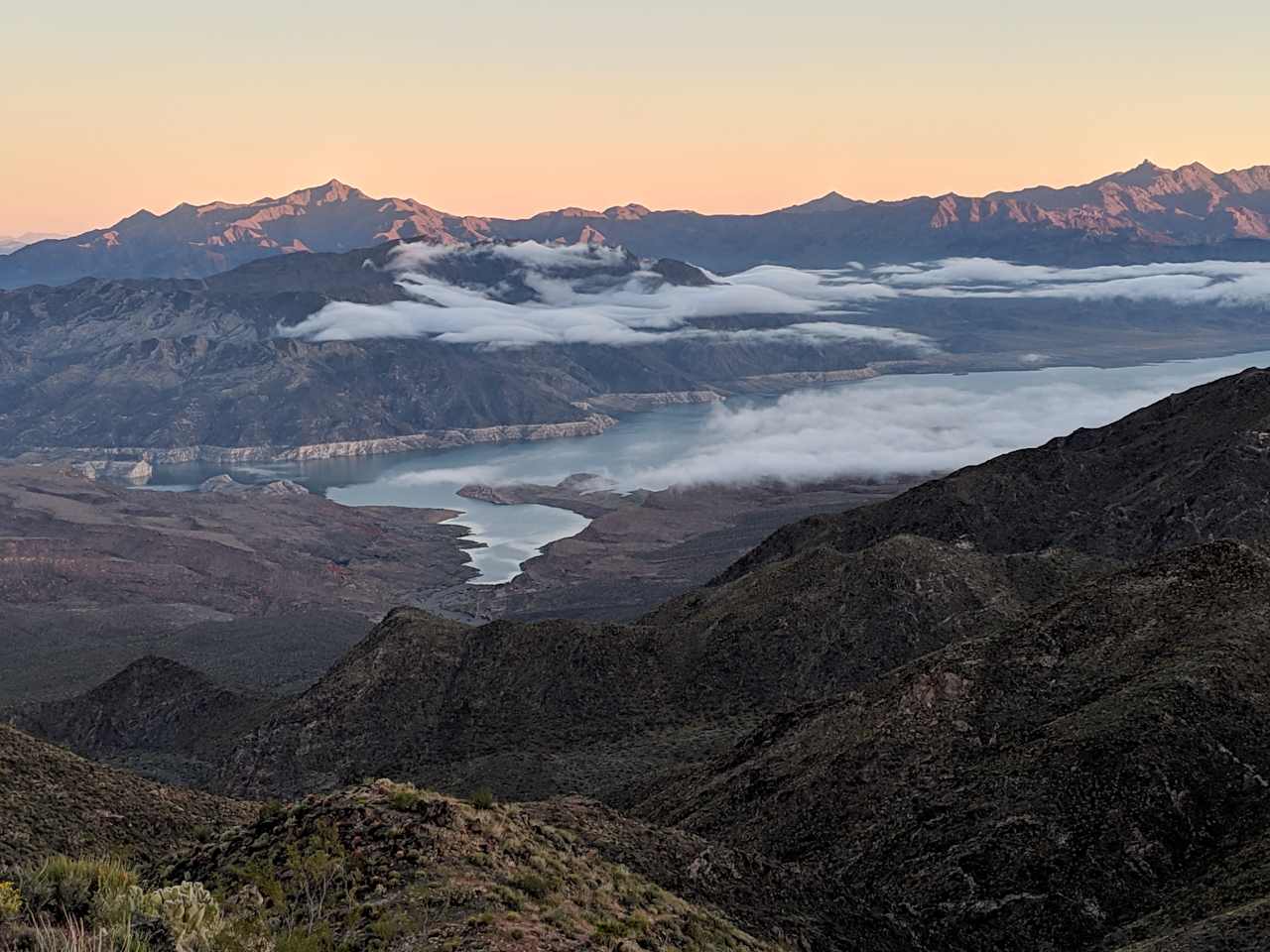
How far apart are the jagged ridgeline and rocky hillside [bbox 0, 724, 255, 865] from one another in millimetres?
316

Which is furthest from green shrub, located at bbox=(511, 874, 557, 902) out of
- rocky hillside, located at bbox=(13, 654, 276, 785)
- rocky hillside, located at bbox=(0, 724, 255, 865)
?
rocky hillside, located at bbox=(13, 654, 276, 785)

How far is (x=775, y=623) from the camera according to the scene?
3679 inches

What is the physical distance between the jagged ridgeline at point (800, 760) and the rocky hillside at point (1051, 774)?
14 centimetres

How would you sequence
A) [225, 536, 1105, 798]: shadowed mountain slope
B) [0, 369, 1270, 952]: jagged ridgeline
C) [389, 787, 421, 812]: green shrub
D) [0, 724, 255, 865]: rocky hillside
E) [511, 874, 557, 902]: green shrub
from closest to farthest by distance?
[511, 874, 557, 902]: green shrub
[0, 369, 1270, 952]: jagged ridgeline
[389, 787, 421, 812]: green shrub
[0, 724, 255, 865]: rocky hillside
[225, 536, 1105, 798]: shadowed mountain slope

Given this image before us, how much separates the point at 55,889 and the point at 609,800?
42489 millimetres

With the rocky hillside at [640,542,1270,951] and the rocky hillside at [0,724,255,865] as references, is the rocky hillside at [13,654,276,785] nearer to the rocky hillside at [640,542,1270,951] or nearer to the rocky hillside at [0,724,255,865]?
the rocky hillside at [0,724,255,865]

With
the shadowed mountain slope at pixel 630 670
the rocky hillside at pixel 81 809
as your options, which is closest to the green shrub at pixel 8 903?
the rocky hillside at pixel 81 809

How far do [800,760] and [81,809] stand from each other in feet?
93.0

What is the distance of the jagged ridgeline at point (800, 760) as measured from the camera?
3494 centimetres

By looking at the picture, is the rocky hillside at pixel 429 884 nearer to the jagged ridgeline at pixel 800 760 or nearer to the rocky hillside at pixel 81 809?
the jagged ridgeline at pixel 800 760

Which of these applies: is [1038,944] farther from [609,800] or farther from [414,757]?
[414,757]

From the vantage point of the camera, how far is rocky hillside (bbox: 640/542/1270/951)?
141ft

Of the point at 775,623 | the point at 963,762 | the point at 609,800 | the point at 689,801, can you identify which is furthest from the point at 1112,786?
the point at 775,623

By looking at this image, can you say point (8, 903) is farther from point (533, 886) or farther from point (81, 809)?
point (81, 809)
